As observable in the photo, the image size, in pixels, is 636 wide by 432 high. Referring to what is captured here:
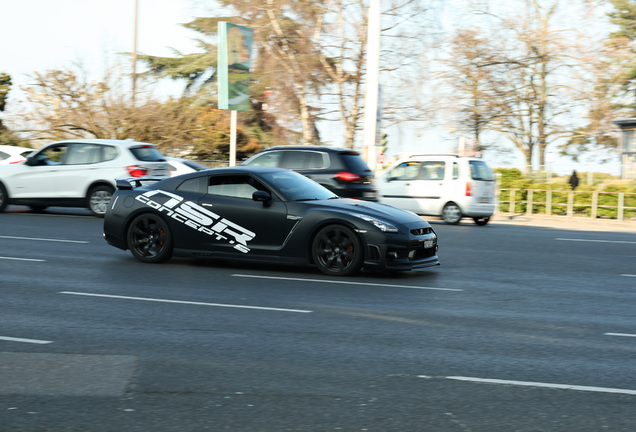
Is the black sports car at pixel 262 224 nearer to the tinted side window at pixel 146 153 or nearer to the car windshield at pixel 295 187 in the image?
the car windshield at pixel 295 187

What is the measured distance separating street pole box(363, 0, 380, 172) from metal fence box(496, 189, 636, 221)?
608 cm

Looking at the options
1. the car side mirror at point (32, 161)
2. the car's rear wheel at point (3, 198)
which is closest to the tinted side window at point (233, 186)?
the car side mirror at point (32, 161)

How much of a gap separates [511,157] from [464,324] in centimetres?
3994

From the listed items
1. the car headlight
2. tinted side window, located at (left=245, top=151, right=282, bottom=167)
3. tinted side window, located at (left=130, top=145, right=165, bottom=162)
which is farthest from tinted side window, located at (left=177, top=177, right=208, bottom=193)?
tinted side window, located at (left=245, top=151, right=282, bottom=167)

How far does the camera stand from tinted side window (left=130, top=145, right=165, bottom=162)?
18.7m

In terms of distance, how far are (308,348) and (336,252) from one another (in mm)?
4236

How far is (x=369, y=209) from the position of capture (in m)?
11.0

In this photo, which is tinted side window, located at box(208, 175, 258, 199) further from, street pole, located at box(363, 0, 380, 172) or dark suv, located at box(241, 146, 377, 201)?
street pole, located at box(363, 0, 380, 172)

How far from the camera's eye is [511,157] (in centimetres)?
4644

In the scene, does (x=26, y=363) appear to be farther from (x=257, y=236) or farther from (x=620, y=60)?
(x=620, y=60)

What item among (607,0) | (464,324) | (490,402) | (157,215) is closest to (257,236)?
(157,215)

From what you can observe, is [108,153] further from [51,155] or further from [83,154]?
[51,155]

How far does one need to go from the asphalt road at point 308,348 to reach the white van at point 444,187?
1015 centimetres

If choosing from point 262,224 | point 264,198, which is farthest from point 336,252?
point 264,198
